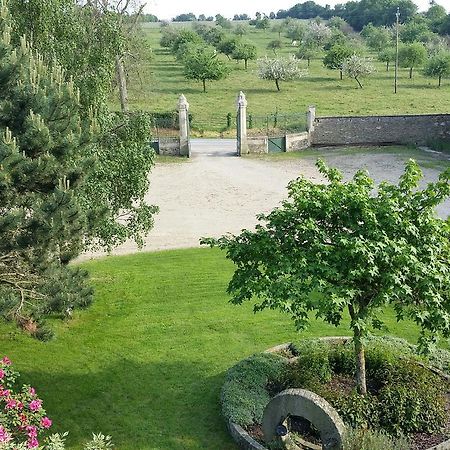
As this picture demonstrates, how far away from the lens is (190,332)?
46.5 feet

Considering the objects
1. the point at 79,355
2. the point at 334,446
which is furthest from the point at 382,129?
the point at 334,446

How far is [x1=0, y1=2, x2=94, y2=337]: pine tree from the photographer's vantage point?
9.48 metres

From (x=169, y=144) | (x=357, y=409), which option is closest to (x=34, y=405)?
(x=357, y=409)

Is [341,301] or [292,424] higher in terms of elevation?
[341,301]

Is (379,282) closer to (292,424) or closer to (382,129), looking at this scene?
(292,424)

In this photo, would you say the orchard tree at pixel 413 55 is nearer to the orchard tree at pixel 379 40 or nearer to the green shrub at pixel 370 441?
the orchard tree at pixel 379 40

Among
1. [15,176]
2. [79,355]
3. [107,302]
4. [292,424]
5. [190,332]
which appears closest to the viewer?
[15,176]

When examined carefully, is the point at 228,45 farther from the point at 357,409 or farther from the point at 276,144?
the point at 357,409

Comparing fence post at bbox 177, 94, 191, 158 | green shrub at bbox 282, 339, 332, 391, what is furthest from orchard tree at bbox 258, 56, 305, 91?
green shrub at bbox 282, 339, 332, 391

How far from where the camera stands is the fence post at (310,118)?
34.5m

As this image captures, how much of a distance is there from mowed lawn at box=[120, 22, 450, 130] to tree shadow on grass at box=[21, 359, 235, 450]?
28.1 meters

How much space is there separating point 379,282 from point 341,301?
108 centimetres

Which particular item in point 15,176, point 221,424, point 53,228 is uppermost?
point 15,176

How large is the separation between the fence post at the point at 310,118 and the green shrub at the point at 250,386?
79.2 ft
